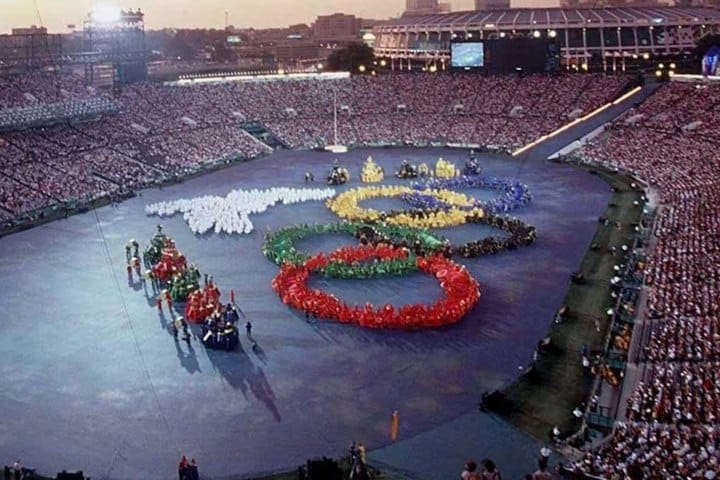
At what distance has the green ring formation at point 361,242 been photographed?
109ft

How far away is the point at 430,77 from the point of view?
89500mm

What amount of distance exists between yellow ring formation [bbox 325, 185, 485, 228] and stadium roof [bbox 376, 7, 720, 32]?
53278mm

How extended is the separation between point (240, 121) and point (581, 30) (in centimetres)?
4401

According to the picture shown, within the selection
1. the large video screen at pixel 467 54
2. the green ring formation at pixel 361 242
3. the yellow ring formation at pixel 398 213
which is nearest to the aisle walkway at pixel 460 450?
the green ring formation at pixel 361 242

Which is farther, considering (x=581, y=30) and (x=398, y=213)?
(x=581, y=30)

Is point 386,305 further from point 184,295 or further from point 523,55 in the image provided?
point 523,55

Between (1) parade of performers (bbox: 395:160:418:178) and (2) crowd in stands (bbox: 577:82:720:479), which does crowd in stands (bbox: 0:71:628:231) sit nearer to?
(1) parade of performers (bbox: 395:160:418:178)

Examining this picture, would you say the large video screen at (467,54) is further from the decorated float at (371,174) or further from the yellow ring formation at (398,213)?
the yellow ring formation at (398,213)

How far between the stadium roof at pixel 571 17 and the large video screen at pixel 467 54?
12706 mm

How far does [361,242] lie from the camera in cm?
3806

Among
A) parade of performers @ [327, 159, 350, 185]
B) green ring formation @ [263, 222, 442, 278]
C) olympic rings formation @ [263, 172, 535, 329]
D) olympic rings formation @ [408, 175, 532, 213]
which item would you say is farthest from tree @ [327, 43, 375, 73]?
green ring formation @ [263, 222, 442, 278]

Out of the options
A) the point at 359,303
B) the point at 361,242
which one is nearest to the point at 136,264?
the point at 361,242

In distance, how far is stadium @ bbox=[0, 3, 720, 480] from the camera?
19531 mm

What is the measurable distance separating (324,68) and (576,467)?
3857 inches
